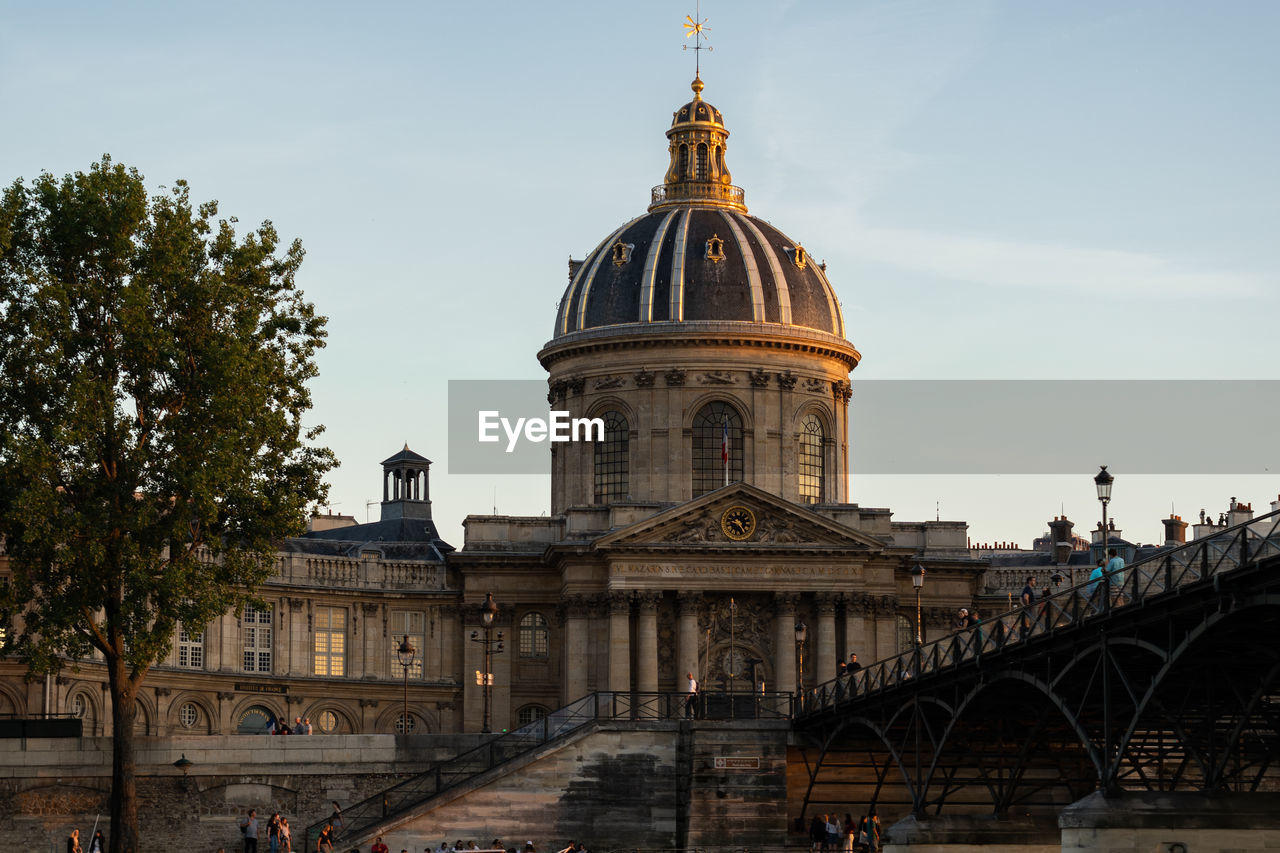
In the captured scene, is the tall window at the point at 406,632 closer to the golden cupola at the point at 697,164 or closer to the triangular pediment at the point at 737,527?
the triangular pediment at the point at 737,527

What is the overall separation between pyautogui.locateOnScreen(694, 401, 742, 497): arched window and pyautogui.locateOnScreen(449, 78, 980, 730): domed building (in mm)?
77

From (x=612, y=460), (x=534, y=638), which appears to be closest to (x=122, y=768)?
(x=534, y=638)

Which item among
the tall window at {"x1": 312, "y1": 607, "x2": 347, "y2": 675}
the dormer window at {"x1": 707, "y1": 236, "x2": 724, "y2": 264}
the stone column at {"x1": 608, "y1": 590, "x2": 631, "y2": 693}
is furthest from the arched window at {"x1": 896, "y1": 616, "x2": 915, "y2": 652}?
the tall window at {"x1": 312, "y1": 607, "x2": 347, "y2": 675}

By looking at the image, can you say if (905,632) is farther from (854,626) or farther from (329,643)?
(329,643)

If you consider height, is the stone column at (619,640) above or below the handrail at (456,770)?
above

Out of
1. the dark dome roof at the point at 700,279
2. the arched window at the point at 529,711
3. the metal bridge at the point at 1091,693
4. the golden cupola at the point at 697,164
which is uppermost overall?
the golden cupola at the point at 697,164

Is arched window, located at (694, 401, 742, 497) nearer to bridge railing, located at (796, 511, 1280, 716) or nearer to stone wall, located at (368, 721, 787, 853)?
stone wall, located at (368, 721, 787, 853)

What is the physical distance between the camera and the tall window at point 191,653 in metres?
85.9

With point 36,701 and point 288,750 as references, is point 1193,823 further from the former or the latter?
point 36,701

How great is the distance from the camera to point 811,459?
92938 millimetres

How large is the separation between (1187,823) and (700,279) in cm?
5261

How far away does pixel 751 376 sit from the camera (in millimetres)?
91562

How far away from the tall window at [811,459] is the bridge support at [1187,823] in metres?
50.5

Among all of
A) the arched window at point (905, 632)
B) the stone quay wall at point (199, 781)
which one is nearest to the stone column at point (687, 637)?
the arched window at point (905, 632)
